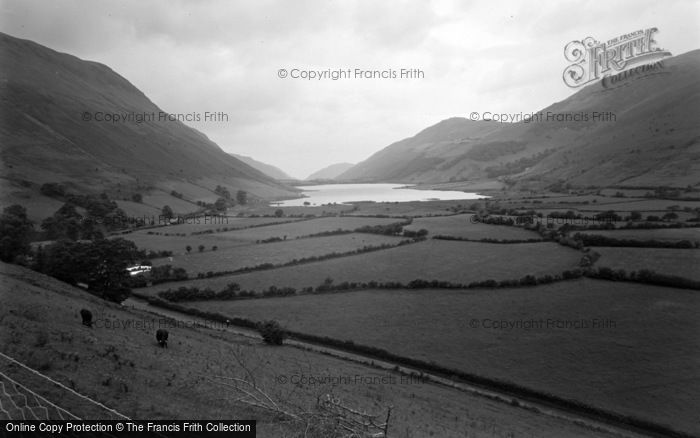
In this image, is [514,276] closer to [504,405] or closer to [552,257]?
[552,257]

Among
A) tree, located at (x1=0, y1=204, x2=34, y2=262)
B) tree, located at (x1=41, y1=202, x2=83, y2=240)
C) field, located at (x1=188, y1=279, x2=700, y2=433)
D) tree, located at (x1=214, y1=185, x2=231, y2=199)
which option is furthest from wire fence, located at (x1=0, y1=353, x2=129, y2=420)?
tree, located at (x1=214, y1=185, x2=231, y2=199)

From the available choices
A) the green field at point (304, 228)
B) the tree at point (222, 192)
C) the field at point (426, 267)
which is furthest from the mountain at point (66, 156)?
the field at point (426, 267)

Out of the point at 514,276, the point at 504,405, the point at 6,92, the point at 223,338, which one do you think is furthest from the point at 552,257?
the point at 6,92

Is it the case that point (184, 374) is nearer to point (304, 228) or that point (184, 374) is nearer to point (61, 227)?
point (304, 228)

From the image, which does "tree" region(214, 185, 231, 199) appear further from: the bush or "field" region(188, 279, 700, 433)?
the bush

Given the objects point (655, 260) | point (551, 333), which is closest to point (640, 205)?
point (655, 260)

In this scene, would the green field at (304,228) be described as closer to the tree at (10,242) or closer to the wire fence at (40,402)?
the tree at (10,242)
